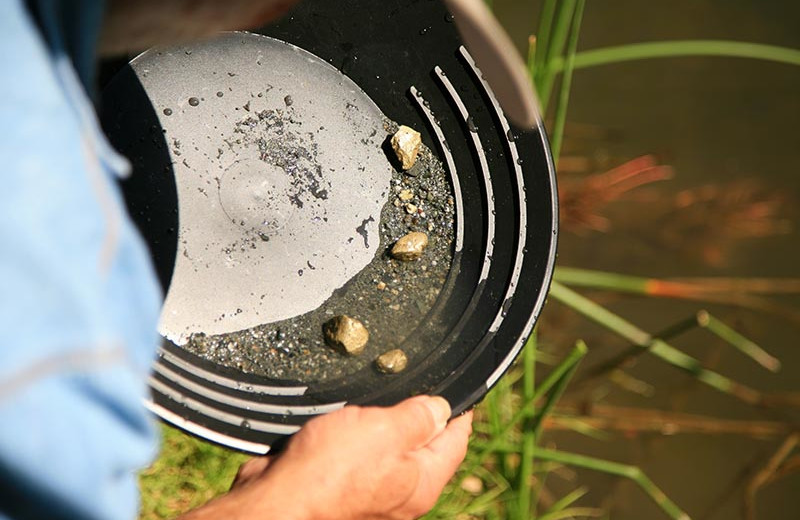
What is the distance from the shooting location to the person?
36 centimetres

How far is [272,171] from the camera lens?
941 millimetres

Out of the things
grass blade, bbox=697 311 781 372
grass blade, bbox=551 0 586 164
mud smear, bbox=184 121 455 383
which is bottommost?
grass blade, bbox=697 311 781 372

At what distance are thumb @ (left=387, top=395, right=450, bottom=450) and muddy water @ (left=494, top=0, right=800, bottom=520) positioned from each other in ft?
2.93

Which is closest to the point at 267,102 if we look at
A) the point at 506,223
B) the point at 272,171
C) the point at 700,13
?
the point at 272,171

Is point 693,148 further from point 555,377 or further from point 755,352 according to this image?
point 555,377

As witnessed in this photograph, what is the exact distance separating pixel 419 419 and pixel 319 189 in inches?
13.7

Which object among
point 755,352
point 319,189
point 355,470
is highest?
point 319,189

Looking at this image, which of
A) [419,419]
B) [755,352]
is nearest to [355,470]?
[419,419]

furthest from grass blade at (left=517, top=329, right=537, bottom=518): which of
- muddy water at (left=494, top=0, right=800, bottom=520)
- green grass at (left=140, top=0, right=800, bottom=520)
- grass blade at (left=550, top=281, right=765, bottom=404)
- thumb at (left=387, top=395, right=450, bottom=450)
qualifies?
muddy water at (left=494, top=0, right=800, bottom=520)

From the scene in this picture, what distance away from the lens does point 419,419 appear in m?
0.78

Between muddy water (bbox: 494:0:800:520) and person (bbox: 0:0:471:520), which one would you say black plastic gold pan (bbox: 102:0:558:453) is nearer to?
person (bbox: 0:0:471:520)

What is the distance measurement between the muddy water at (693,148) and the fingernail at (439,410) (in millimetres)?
884

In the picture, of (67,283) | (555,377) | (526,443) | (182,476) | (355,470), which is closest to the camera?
(67,283)

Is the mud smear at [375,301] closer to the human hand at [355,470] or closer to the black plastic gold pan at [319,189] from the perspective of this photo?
the black plastic gold pan at [319,189]
